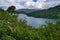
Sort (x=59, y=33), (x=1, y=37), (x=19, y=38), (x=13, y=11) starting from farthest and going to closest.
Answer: (x=13, y=11) → (x=59, y=33) → (x=19, y=38) → (x=1, y=37)

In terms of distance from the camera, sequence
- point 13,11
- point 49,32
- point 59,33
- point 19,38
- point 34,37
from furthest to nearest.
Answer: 1. point 13,11
2. point 49,32
3. point 59,33
4. point 34,37
5. point 19,38

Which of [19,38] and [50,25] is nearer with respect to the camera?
[19,38]

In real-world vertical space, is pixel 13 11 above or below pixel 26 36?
below

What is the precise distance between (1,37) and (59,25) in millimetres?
9651

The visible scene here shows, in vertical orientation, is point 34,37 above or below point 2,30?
below

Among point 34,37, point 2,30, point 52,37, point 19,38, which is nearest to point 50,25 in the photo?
point 52,37

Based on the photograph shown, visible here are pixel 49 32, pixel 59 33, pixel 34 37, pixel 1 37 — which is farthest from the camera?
pixel 49 32

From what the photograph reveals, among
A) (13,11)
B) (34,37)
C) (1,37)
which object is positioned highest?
(1,37)

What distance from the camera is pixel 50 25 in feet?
65.3

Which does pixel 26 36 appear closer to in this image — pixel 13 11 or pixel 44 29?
pixel 44 29

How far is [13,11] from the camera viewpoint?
1512 inches

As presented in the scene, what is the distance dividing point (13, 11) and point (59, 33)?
21.8 meters

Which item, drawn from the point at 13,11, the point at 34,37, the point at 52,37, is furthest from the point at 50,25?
the point at 13,11

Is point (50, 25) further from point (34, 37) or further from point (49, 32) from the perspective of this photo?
point (34, 37)
